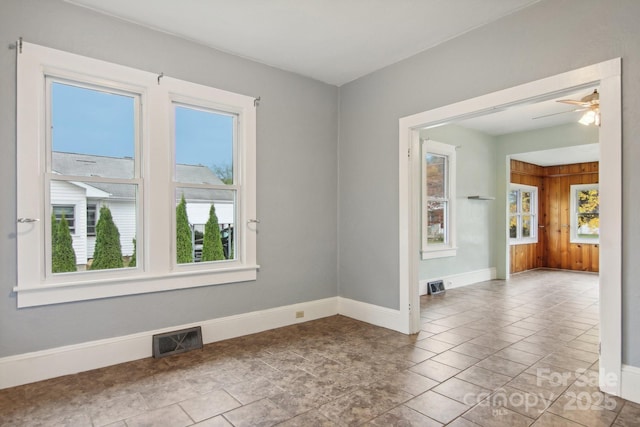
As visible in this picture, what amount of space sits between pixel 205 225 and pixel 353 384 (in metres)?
2.06

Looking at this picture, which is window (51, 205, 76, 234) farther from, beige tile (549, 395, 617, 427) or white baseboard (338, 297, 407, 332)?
beige tile (549, 395, 617, 427)

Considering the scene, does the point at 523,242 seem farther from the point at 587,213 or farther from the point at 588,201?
the point at 588,201

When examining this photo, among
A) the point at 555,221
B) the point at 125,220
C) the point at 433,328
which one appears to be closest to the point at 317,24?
the point at 125,220

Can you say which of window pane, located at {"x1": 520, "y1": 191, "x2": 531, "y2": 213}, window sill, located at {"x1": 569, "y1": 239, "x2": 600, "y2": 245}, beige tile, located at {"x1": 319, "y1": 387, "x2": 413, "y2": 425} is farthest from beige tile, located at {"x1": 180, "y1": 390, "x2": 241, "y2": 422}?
window sill, located at {"x1": 569, "y1": 239, "x2": 600, "y2": 245}

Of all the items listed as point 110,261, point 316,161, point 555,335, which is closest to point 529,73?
point 316,161

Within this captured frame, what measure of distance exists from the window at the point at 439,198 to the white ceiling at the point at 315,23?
8.29 ft

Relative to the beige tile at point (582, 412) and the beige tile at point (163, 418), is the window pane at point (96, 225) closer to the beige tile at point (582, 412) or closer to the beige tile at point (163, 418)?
the beige tile at point (163, 418)

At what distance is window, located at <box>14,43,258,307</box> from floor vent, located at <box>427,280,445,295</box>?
3.20 m

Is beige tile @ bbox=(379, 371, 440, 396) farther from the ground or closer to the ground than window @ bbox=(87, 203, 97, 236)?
closer to the ground

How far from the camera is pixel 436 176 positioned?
6.17 m

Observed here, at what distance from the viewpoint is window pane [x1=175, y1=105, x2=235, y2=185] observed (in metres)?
3.49

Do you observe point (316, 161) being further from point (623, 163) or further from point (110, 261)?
point (623, 163)

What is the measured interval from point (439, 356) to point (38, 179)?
3.57 m

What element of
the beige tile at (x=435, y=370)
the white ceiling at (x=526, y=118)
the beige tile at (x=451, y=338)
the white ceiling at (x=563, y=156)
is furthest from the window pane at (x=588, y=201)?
the beige tile at (x=435, y=370)
